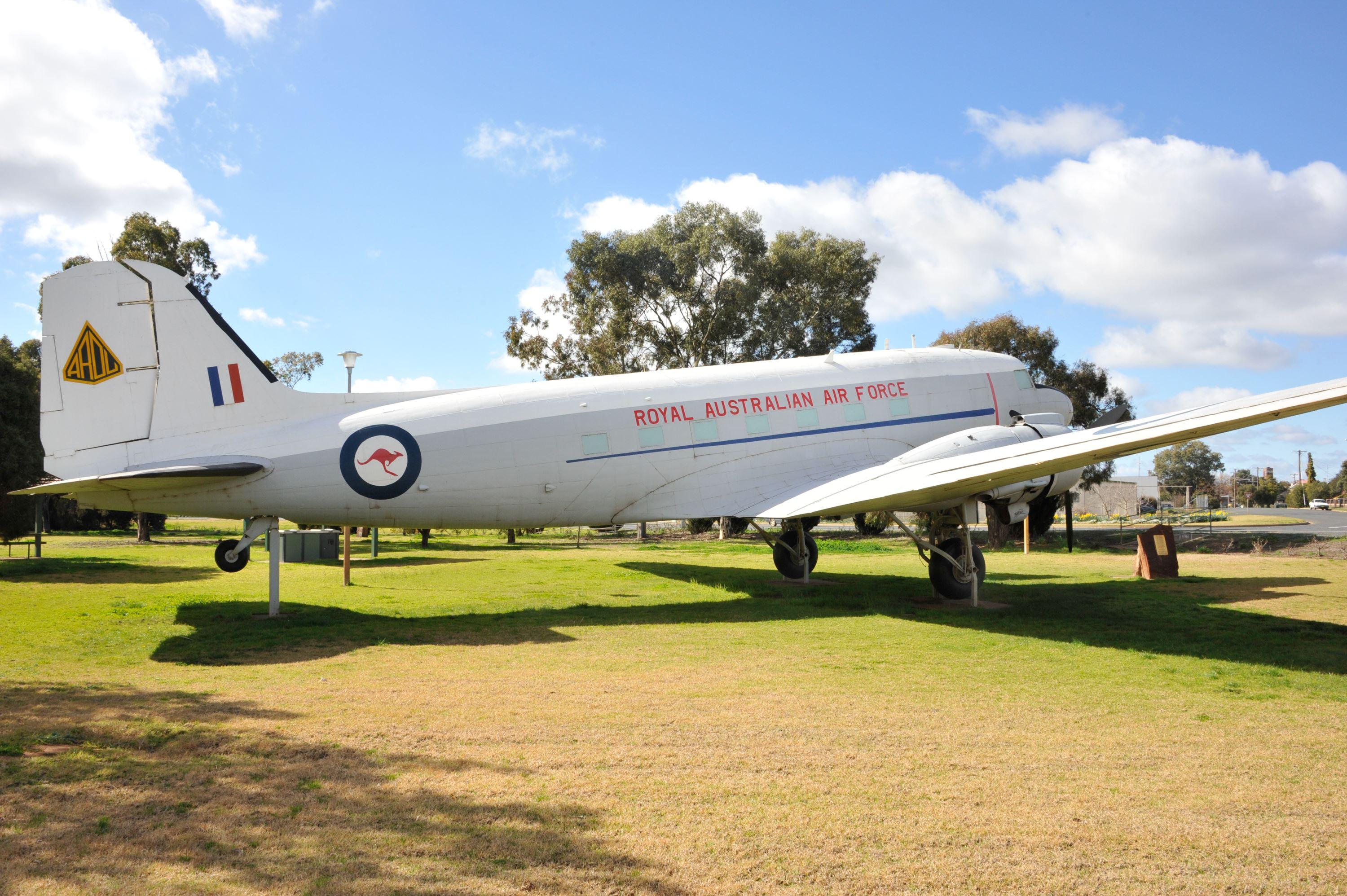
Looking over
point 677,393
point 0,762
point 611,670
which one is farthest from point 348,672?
point 677,393

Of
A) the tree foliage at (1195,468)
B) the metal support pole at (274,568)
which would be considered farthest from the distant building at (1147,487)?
the metal support pole at (274,568)

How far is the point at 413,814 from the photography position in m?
4.98

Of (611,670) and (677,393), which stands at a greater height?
(677,393)

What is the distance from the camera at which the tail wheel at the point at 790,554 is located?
1808 centimetres

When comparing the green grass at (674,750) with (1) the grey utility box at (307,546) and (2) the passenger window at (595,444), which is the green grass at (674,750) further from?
(1) the grey utility box at (307,546)

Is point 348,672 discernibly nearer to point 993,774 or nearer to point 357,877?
point 357,877

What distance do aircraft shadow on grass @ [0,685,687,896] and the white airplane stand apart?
20.3 ft

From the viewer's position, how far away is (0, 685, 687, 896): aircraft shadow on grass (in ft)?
13.6

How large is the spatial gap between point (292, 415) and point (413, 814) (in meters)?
9.89

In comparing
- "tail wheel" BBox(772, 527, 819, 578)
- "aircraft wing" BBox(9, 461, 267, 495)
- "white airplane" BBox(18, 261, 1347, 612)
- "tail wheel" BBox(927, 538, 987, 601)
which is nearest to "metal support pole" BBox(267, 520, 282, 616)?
"white airplane" BBox(18, 261, 1347, 612)

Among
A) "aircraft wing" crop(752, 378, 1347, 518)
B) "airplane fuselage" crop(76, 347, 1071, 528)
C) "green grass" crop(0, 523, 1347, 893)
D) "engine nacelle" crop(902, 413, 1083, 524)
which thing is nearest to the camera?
"green grass" crop(0, 523, 1347, 893)

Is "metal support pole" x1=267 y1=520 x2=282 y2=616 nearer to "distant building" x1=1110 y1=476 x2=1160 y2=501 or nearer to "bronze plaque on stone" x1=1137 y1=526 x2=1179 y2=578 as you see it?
"bronze plaque on stone" x1=1137 y1=526 x2=1179 y2=578

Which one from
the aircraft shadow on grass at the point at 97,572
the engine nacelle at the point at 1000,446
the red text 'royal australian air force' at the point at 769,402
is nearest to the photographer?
the engine nacelle at the point at 1000,446

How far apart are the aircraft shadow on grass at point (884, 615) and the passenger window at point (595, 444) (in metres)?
2.74
